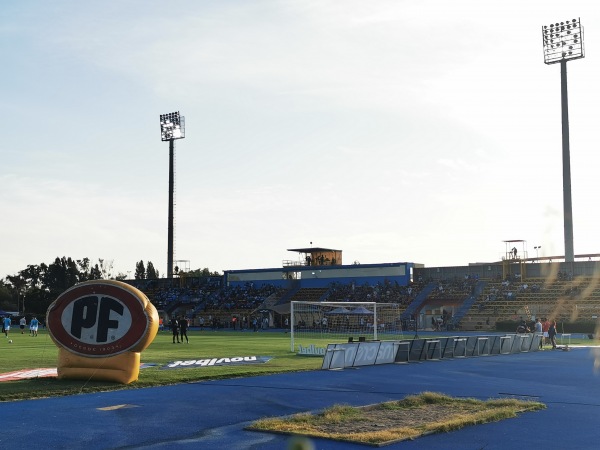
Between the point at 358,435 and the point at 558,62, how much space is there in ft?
203

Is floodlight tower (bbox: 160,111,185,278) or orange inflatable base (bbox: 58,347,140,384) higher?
floodlight tower (bbox: 160,111,185,278)

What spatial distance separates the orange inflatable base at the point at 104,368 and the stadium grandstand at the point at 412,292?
39148 mm

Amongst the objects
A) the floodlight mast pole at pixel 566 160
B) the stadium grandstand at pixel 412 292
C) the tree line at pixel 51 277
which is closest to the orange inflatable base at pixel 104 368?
the stadium grandstand at pixel 412 292

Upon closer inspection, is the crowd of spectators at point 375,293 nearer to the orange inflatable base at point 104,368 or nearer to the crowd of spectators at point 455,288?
the crowd of spectators at point 455,288

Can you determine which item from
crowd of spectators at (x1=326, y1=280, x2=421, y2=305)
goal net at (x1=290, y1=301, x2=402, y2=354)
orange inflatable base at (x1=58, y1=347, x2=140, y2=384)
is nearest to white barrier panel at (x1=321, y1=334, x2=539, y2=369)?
orange inflatable base at (x1=58, y1=347, x2=140, y2=384)

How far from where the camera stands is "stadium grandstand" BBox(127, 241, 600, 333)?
60062 mm

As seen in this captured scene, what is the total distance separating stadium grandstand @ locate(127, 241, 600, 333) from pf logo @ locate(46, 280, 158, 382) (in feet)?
129

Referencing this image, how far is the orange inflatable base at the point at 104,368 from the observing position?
18.6m

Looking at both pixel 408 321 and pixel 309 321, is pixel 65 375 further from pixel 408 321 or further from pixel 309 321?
pixel 408 321

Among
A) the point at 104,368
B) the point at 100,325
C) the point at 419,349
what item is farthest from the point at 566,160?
the point at 104,368

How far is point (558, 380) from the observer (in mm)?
20906

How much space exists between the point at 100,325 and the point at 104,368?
1102mm

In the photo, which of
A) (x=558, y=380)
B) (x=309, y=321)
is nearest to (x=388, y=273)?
(x=309, y=321)

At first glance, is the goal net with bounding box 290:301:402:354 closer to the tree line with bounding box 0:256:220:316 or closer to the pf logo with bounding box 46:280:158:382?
the pf logo with bounding box 46:280:158:382
